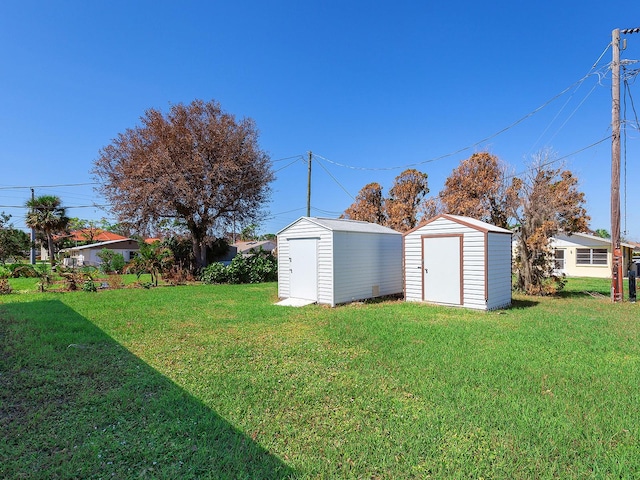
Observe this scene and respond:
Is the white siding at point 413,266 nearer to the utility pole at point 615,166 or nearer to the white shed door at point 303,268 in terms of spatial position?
the white shed door at point 303,268

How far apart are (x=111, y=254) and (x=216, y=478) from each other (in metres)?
23.9

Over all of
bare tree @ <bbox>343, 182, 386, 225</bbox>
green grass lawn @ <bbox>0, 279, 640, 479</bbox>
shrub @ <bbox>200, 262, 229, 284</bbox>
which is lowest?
green grass lawn @ <bbox>0, 279, 640, 479</bbox>

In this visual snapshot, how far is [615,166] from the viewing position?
1030 cm

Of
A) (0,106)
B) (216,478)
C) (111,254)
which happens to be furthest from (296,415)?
(111,254)

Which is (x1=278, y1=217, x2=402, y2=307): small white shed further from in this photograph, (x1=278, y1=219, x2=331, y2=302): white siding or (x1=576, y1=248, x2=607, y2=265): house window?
(x1=576, y1=248, x2=607, y2=265): house window

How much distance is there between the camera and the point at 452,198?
16.9 meters

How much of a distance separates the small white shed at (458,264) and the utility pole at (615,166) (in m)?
3.48

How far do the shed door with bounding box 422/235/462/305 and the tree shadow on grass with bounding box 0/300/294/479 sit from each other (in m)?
7.65

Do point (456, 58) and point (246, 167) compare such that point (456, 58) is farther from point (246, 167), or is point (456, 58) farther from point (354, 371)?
point (354, 371)

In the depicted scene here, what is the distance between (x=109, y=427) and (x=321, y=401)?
190 cm

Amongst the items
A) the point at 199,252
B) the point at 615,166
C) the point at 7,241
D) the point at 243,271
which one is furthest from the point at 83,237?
the point at 615,166

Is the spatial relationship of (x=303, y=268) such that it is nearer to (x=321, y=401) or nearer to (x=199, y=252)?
(x=321, y=401)

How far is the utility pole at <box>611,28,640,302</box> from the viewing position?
10227 mm

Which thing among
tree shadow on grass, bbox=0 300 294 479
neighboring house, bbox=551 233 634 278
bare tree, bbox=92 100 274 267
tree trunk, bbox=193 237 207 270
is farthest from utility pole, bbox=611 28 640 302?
tree trunk, bbox=193 237 207 270
